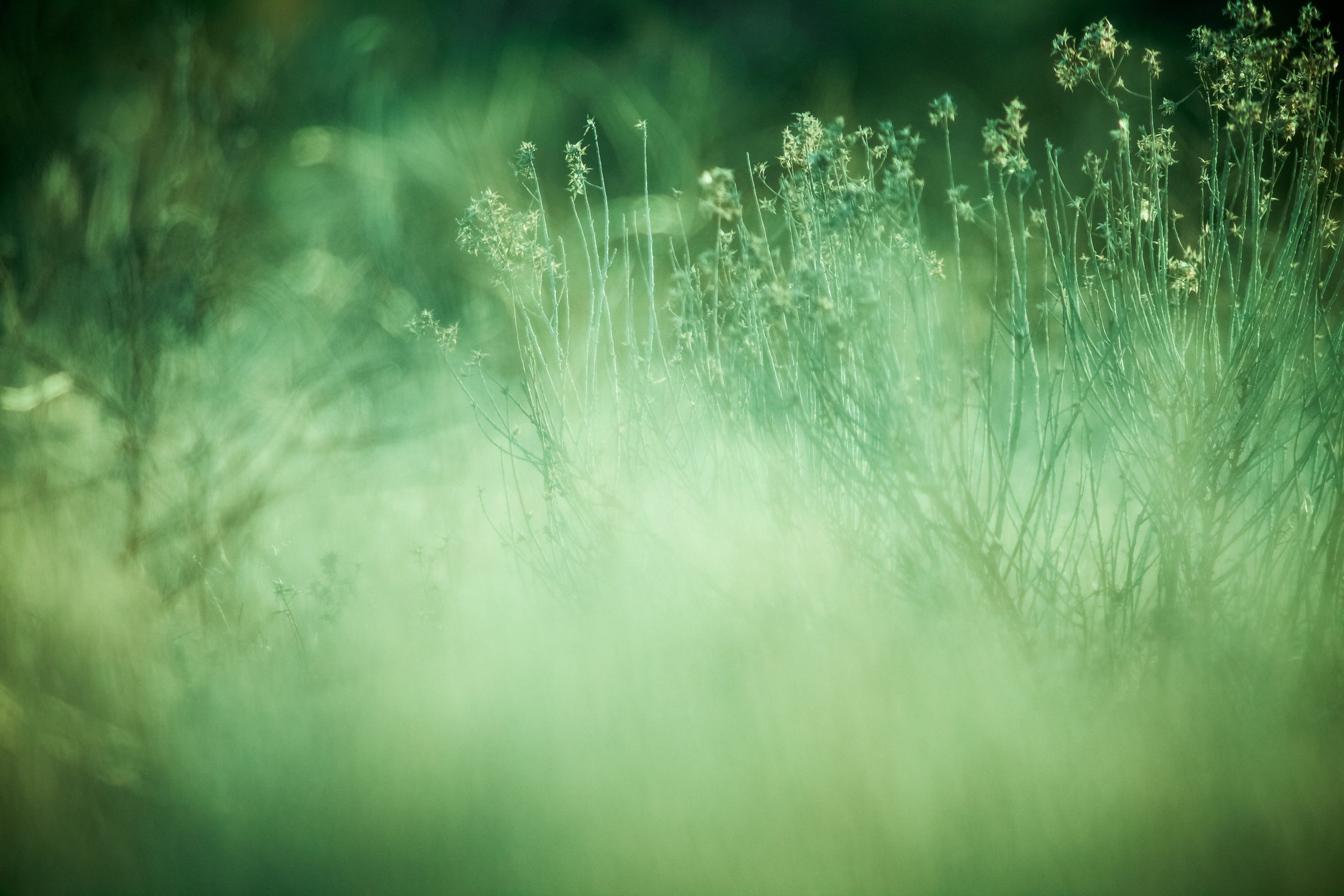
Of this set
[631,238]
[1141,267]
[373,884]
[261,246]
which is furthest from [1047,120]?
[373,884]

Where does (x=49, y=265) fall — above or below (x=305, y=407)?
above

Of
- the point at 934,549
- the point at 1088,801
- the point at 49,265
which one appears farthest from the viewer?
the point at 49,265

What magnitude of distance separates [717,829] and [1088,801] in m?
0.67

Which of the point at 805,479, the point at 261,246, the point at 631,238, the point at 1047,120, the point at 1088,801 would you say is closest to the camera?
the point at 1088,801

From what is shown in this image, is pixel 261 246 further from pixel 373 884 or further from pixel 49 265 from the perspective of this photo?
pixel 373 884

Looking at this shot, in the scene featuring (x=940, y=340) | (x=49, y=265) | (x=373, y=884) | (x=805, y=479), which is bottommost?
(x=373, y=884)

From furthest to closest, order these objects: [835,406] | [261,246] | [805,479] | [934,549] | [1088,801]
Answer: [261,246]
[805,479]
[934,549]
[835,406]
[1088,801]

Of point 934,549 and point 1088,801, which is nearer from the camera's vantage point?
point 1088,801

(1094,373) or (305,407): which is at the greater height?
(305,407)

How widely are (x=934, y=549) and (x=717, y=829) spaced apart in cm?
71

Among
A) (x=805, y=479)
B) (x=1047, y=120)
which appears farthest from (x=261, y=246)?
(x=1047, y=120)

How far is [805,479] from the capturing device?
2.14 metres

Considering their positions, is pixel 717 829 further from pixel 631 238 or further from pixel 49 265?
pixel 631 238

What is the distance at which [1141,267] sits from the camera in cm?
190
